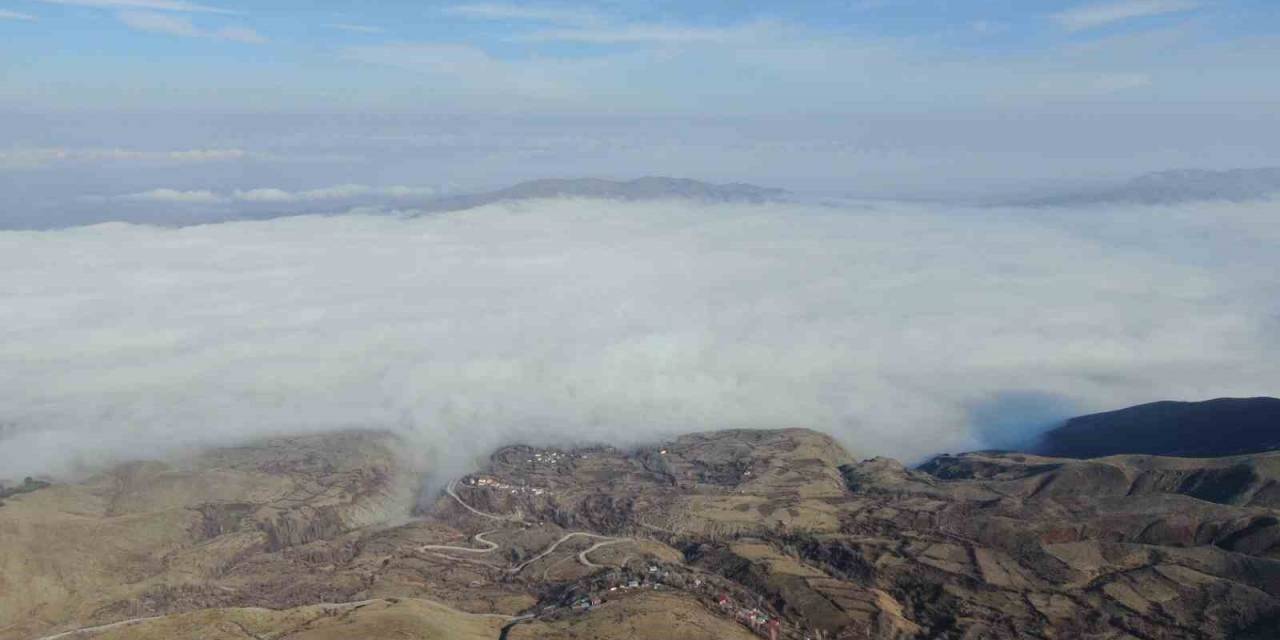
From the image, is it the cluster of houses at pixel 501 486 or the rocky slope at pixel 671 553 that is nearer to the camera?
the rocky slope at pixel 671 553

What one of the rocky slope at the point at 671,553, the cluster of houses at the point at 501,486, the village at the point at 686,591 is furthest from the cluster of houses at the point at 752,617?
the cluster of houses at the point at 501,486

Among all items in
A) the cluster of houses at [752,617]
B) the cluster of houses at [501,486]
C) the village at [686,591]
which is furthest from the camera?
the cluster of houses at [501,486]

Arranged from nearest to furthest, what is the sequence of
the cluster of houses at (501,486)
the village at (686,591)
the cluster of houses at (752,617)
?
the cluster of houses at (752,617)
the village at (686,591)
the cluster of houses at (501,486)

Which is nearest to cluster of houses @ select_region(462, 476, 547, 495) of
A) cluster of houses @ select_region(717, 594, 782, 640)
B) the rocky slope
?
the rocky slope

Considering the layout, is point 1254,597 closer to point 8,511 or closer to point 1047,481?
point 1047,481

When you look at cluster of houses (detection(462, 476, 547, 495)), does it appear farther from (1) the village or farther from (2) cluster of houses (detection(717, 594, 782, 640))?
(2) cluster of houses (detection(717, 594, 782, 640))

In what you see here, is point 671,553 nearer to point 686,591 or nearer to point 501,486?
point 686,591

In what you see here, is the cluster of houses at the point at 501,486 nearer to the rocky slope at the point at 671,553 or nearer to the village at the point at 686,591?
the rocky slope at the point at 671,553

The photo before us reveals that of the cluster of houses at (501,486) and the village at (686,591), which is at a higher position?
the village at (686,591)

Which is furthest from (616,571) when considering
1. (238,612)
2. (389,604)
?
(238,612)

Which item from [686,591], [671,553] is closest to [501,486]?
[671,553]
